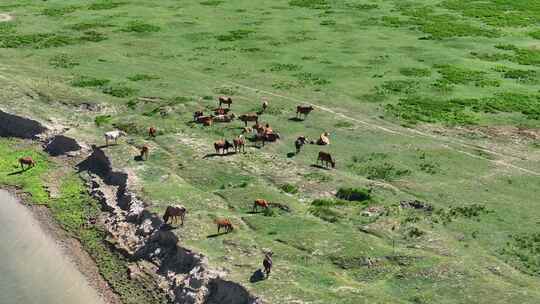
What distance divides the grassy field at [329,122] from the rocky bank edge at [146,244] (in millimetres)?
801

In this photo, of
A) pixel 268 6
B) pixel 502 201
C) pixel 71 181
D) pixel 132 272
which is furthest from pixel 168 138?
pixel 268 6

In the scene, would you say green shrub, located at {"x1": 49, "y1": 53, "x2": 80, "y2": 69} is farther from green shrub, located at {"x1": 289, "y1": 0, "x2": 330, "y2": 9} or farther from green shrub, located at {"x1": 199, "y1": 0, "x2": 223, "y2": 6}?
green shrub, located at {"x1": 289, "y1": 0, "x2": 330, "y2": 9}

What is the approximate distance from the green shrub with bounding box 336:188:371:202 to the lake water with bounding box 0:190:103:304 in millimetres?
13923

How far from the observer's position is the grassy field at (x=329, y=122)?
3041 cm

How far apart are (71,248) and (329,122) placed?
20.5 metres

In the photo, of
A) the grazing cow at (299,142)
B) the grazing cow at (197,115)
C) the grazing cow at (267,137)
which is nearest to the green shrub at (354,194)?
the grazing cow at (299,142)

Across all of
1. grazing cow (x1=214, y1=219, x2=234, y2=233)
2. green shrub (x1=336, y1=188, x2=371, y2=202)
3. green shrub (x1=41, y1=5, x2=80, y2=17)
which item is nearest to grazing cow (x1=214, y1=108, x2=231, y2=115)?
green shrub (x1=336, y1=188, x2=371, y2=202)

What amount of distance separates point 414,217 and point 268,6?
58.0 m

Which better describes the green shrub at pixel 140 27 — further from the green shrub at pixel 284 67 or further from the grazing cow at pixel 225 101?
the grazing cow at pixel 225 101

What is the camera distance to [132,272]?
32844 mm

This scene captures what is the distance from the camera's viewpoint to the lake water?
3203cm

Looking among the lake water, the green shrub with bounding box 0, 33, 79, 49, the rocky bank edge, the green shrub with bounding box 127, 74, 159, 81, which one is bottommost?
the lake water

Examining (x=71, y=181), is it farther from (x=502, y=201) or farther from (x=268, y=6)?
(x=268, y=6)

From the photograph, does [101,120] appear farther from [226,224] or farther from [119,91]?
[226,224]
